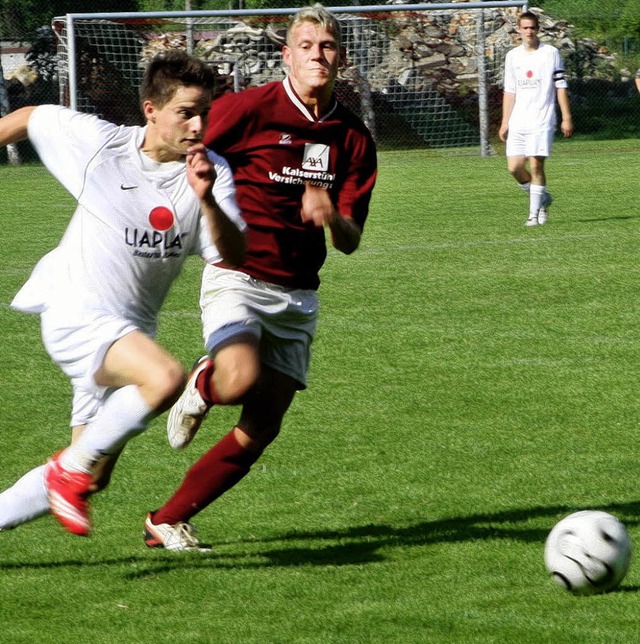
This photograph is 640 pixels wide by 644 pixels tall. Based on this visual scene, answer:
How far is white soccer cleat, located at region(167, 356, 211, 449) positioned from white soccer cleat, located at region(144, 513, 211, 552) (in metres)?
0.41

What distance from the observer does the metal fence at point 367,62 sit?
899 inches

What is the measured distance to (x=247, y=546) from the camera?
473 centimetres

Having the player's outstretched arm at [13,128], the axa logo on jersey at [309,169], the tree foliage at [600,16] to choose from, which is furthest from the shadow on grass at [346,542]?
the tree foliage at [600,16]

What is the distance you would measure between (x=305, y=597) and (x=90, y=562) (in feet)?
2.86

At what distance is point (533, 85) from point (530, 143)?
29.1 inches

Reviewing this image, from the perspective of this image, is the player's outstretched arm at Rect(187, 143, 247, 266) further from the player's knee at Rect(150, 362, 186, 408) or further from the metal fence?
the metal fence

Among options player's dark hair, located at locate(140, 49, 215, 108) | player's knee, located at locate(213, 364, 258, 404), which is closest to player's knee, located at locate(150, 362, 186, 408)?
player's knee, located at locate(213, 364, 258, 404)

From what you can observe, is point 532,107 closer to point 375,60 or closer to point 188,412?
point 188,412

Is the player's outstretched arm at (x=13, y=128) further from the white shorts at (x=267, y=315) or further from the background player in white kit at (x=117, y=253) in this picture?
the white shorts at (x=267, y=315)

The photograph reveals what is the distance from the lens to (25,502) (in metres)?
4.30

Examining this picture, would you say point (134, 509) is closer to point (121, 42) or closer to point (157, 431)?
point (157, 431)

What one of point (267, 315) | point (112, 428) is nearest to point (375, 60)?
point (267, 315)

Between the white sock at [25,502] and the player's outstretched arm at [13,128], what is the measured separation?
3.75 feet

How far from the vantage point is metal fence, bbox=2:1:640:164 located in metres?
22.8
